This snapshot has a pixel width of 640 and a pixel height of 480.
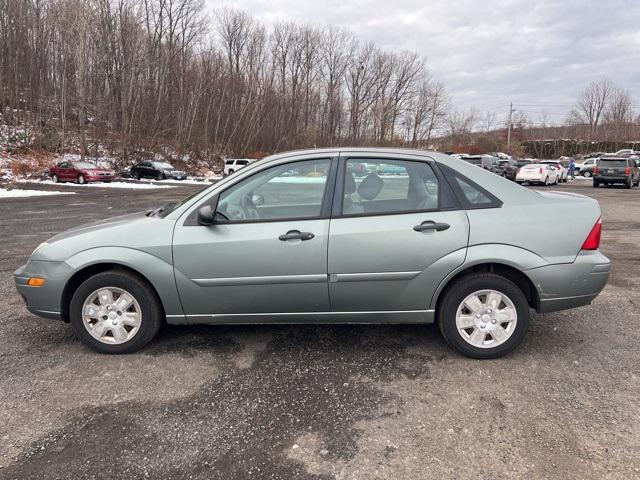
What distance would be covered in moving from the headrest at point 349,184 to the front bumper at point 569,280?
148 cm

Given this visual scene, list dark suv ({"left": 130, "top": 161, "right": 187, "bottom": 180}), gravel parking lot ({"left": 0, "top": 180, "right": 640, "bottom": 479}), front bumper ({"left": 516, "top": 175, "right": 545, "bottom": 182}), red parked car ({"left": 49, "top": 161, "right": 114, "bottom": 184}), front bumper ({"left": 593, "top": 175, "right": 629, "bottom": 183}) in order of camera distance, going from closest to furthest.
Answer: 1. gravel parking lot ({"left": 0, "top": 180, "right": 640, "bottom": 479})
2. front bumper ({"left": 593, "top": 175, "right": 629, "bottom": 183})
3. front bumper ({"left": 516, "top": 175, "right": 545, "bottom": 182})
4. red parked car ({"left": 49, "top": 161, "right": 114, "bottom": 184})
5. dark suv ({"left": 130, "top": 161, "right": 187, "bottom": 180})

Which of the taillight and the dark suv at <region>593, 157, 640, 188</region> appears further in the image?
the dark suv at <region>593, 157, 640, 188</region>

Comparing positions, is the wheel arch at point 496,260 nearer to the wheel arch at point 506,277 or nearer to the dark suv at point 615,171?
the wheel arch at point 506,277

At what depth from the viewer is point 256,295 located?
3365 millimetres

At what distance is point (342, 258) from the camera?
10.8ft

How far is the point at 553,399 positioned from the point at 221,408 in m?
2.21

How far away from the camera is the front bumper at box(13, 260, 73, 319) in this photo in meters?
3.46

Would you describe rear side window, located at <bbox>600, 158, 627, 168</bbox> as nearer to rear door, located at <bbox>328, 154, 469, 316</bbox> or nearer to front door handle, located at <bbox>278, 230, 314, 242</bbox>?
rear door, located at <bbox>328, 154, 469, 316</bbox>

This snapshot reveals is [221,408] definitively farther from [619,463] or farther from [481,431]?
[619,463]

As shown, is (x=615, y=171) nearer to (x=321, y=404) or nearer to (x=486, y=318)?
(x=486, y=318)

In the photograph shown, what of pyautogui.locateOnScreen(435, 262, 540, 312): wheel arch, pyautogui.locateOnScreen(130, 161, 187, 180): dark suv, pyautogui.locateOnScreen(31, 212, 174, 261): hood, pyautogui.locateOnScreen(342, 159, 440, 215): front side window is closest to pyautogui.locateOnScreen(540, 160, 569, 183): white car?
pyautogui.locateOnScreen(130, 161, 187, 180): dark suv

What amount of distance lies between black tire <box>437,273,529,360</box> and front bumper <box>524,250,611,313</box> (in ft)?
0.54

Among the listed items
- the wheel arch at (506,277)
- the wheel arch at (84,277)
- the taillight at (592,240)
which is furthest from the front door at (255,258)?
the taillight at (592,240)

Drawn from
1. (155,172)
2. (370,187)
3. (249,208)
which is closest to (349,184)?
(370,187)
